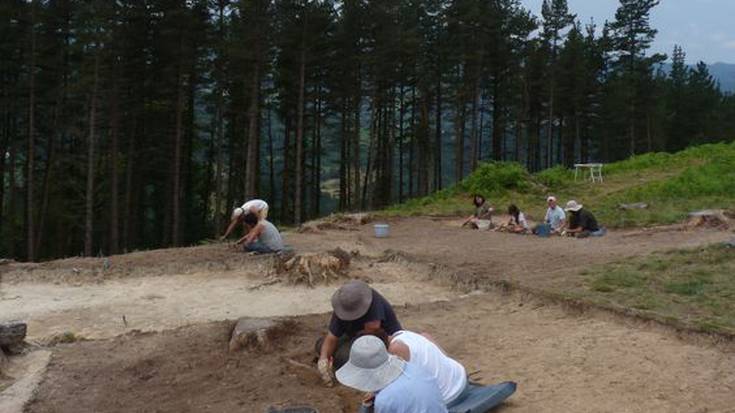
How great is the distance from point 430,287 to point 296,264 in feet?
5.97

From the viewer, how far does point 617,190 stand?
66.8ft

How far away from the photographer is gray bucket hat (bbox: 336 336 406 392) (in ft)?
11.2

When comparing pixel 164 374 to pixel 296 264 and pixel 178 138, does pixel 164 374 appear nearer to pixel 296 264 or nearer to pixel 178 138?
pixel 296 264

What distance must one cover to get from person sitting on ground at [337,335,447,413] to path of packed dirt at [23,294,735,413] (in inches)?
49.7

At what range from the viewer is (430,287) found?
8867mm

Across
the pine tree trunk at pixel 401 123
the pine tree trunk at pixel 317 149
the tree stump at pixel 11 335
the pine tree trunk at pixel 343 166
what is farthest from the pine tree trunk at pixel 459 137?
the tree stump at pixel 11 335

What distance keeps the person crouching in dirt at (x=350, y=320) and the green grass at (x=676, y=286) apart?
2.52m

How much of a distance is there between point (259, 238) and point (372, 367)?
730 centimetres

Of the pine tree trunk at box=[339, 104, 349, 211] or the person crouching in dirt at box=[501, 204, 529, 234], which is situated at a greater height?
the pine tree trunk at box=[339, 104, 349, 211]

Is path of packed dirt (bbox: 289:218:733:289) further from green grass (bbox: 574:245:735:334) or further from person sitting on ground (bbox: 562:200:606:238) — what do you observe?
green grass (bbox: 574:245:735:334)

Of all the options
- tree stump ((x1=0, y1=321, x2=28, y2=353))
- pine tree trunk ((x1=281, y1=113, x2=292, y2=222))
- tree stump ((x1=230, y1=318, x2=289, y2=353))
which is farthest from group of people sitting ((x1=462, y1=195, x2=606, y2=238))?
pine tree trunk ((x1=281, y1=113, x2=292, y2=222))

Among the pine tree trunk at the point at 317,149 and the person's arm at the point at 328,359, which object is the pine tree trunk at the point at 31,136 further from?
the person's arm at the point at 328,359

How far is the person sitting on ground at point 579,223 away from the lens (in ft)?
39.1

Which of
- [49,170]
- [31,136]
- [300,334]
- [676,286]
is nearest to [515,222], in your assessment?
[676,286]
